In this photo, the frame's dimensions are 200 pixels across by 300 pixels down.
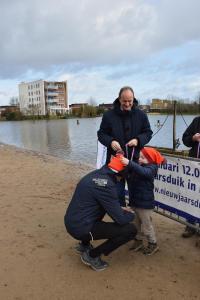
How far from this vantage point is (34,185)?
910 cm

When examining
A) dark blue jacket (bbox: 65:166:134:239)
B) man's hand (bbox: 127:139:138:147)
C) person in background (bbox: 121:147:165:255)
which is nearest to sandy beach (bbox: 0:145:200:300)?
person in background (bbox: 121:147:165:255)

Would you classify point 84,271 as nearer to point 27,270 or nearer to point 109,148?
point 27,270

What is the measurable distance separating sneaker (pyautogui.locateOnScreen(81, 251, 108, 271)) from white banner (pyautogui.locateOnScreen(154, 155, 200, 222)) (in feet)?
4.36

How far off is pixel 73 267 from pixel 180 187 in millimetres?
1766

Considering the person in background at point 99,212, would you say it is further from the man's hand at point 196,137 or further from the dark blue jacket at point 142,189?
the man's hand at point 196,137

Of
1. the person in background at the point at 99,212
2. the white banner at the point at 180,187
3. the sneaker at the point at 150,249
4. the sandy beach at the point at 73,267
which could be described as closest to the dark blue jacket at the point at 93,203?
the person in background at the point at 99,212

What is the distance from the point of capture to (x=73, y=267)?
4.23m

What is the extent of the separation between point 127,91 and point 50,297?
96.4 inches

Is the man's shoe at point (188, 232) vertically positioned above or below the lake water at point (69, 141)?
above

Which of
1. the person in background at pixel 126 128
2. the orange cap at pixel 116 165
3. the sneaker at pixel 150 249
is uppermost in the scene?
the person in background at pixel 126 128

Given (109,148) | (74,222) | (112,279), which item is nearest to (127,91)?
(109,148)

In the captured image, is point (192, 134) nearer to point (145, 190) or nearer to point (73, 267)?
point (145, 190)

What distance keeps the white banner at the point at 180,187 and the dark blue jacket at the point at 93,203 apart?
1092 mm

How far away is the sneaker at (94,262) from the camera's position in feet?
13.5
